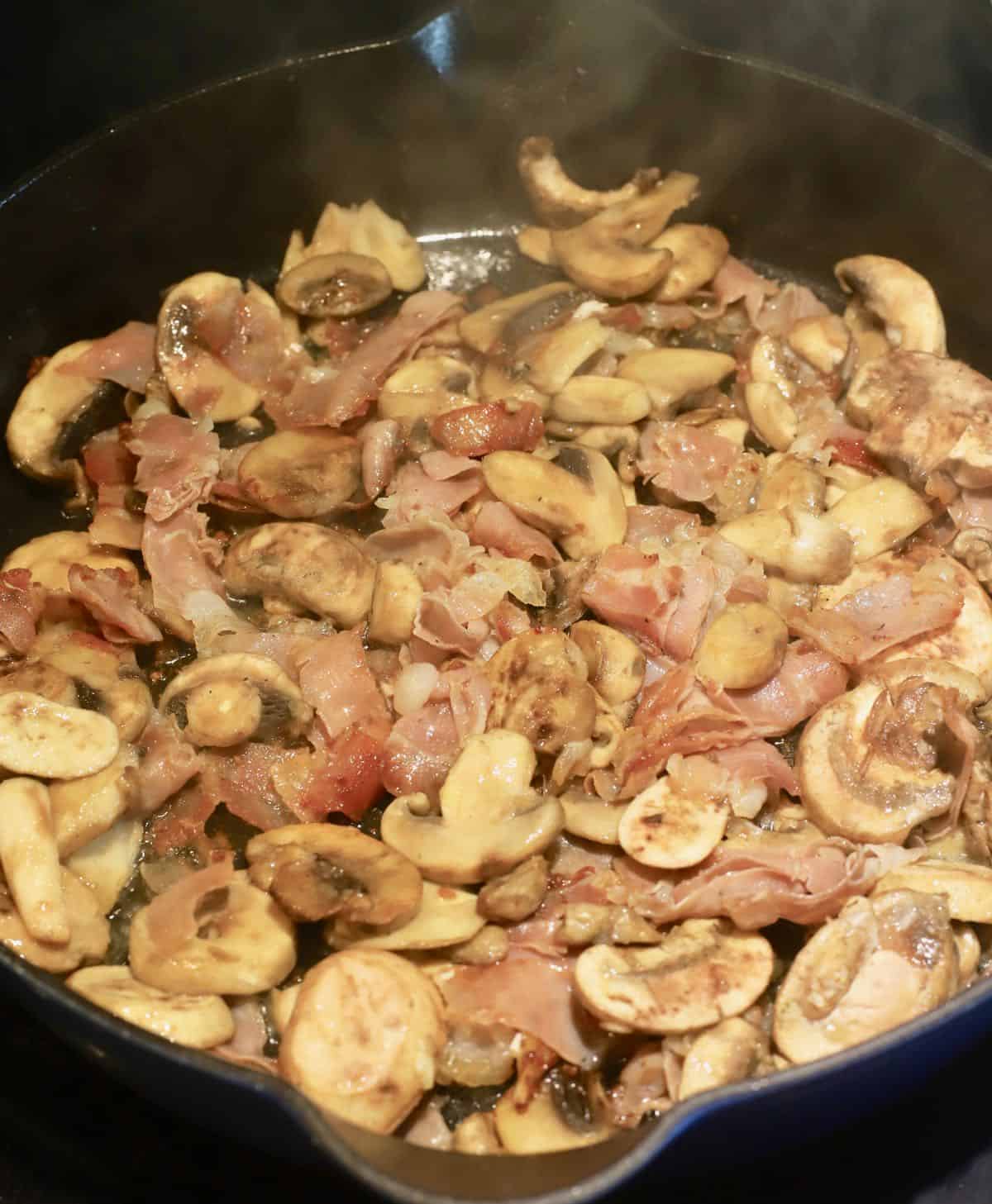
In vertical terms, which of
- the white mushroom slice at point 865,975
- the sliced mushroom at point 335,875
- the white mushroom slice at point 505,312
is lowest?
the white mushroom slice at point 865,975

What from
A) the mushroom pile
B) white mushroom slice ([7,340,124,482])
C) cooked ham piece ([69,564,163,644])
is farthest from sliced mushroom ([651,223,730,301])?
cooked ham piece ([69,564,163,644])

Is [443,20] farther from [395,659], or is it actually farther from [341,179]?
[395,659]

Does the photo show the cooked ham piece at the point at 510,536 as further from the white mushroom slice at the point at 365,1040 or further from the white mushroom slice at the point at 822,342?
the white mushroom slice at the point at 365,1040

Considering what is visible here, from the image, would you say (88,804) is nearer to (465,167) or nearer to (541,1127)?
(541,1127)

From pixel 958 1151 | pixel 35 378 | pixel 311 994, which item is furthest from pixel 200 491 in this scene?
pixel 958 1151

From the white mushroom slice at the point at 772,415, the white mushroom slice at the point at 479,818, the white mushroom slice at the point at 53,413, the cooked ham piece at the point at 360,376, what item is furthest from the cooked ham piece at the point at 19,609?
the white mushroom slice at the point at 772,415

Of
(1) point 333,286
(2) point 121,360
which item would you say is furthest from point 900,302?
(2) point 121,360
